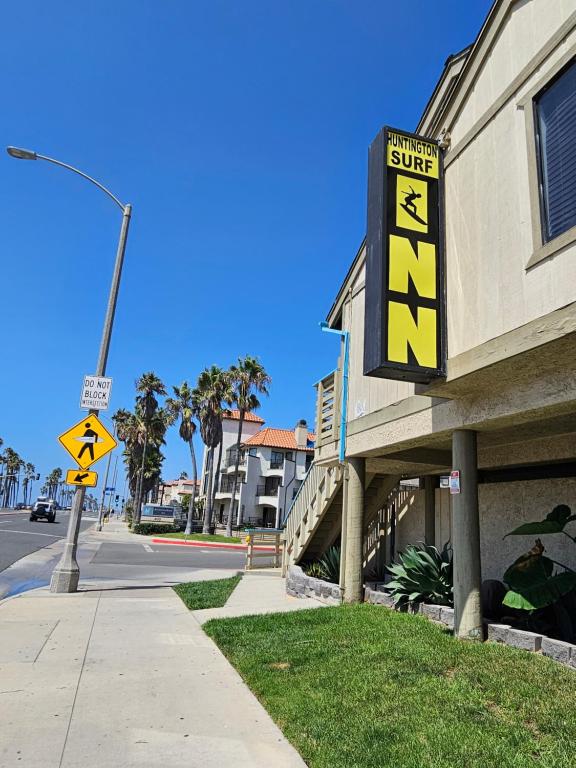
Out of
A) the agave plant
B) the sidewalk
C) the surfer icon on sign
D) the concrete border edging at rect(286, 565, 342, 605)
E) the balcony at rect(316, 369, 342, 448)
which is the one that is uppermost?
the surfer icon on sign

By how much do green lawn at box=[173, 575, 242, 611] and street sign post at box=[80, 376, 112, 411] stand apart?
4108 millimetres

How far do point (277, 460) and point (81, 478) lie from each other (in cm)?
4153

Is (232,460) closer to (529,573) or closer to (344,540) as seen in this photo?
(344,540)

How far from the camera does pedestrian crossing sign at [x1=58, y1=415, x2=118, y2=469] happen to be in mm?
11414

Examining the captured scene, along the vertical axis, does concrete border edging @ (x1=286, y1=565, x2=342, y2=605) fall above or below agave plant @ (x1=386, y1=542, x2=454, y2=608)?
below

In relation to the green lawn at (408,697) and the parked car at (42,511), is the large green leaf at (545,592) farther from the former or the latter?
the parked car at (42,511)

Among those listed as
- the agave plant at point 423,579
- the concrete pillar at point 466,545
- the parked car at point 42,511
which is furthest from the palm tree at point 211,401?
the concrete pillar at point 466,545

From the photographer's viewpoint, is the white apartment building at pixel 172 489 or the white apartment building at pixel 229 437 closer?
the white apartment building at pixel 229 437

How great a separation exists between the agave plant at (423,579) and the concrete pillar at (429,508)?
2.88m

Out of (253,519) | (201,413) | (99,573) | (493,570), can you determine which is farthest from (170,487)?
(493,570)

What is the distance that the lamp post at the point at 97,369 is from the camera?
1092 cm

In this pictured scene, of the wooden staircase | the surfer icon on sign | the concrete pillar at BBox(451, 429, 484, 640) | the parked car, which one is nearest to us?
the concrete pillar at BBox(451, 429, 484, 640)

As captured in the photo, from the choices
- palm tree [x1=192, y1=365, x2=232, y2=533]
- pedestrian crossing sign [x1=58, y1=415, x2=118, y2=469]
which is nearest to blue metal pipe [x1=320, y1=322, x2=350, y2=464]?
pedestrian crossing sign [x1=58, y1=415, x2=118, y2=469]

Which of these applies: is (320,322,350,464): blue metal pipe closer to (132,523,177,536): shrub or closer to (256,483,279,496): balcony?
(132,523,177,536): shrub
